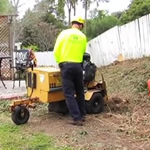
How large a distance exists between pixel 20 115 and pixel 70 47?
1.34m

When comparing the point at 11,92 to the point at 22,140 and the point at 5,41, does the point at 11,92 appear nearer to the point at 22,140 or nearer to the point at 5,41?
the point at 5,41

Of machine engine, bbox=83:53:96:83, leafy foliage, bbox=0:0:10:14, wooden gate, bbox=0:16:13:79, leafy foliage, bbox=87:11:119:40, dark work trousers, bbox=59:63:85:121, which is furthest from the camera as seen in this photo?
leafy foliage, bbox=87:11:119:40

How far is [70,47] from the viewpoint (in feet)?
19.4

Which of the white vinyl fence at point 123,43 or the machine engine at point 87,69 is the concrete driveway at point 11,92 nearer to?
the machine engine at point 87,69

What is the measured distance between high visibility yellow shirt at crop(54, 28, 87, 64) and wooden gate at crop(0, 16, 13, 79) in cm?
783

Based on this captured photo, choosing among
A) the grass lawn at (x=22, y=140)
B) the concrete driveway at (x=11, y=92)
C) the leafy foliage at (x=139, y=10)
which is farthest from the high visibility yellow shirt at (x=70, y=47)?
the leafy foliage at (x=139, y=10)

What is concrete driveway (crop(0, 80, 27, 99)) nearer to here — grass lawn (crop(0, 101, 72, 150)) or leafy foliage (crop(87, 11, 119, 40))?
grass lawn (crop(0, 101, 72, 150))

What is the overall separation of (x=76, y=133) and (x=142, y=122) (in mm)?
1123

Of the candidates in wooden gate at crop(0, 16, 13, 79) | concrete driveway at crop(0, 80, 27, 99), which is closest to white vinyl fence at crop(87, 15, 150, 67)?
wooden gate at crop(0, 16, 13, 79)

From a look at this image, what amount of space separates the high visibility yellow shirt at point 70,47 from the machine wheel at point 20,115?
98 cm

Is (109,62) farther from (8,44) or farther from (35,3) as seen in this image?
(35,3)

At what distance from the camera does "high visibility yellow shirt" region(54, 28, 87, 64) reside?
5922 mm

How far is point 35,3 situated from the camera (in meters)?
31.5

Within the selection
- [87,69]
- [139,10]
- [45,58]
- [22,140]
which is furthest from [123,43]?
[45,58]
